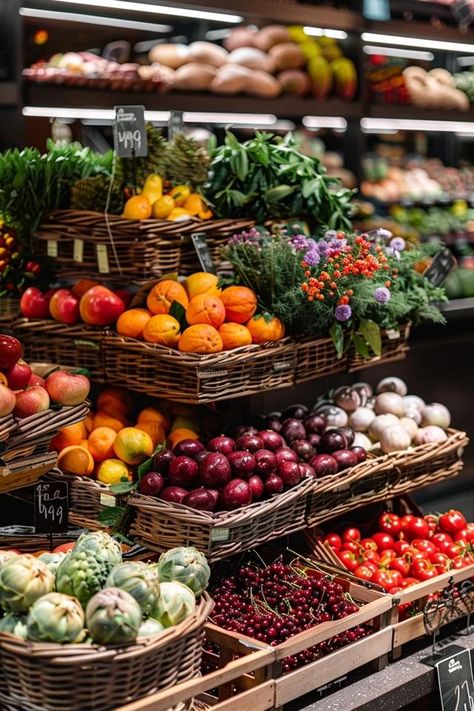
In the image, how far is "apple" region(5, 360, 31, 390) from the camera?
8.62ft

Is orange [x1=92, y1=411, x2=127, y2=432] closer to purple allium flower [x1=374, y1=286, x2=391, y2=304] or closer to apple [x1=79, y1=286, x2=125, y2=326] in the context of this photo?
apple [x1=79, y1=286, x2=125, y2=326]

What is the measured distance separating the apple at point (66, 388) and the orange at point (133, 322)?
41 cm

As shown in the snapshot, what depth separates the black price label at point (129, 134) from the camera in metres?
3.27

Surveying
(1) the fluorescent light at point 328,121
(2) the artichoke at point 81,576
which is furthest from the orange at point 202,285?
(1) the fluorescent light at point 328,121

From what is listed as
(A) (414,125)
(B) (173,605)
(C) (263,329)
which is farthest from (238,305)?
(A) (414,125)

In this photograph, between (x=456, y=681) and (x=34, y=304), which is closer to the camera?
(x=456, y=681)

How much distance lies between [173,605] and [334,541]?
1.30m

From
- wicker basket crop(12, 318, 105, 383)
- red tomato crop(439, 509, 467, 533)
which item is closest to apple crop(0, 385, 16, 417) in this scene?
wicker basket crop(12, 318, 105, 383)

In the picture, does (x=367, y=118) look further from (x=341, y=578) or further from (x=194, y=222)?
(x=341, y=578)

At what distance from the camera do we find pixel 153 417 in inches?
126

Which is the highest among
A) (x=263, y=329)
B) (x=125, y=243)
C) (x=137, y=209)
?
(x=137, y=209)

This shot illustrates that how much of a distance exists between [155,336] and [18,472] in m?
0.63

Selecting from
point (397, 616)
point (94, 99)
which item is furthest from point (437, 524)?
point (94, 99)

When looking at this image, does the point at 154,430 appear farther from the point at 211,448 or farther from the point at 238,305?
the point at 238,305
